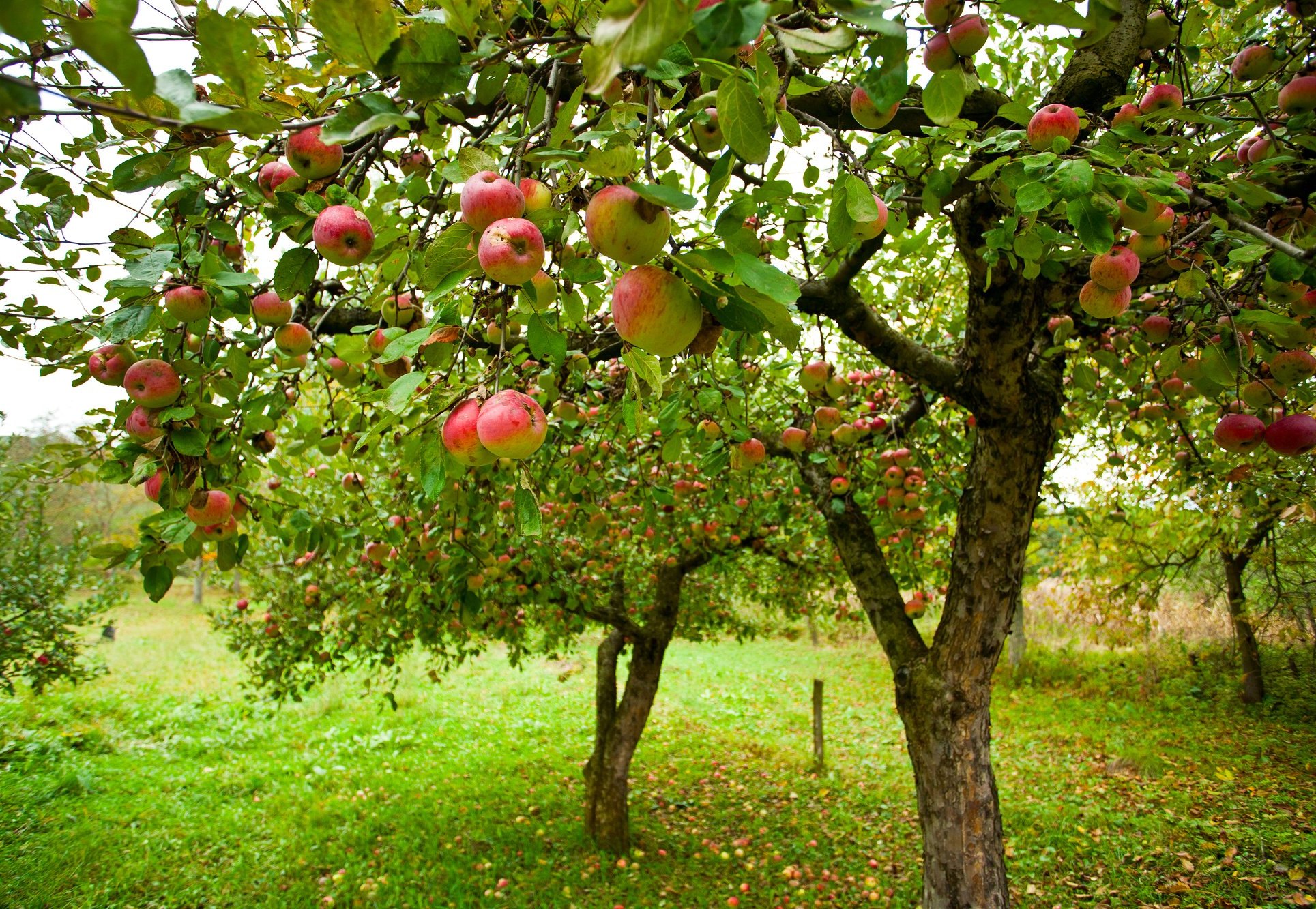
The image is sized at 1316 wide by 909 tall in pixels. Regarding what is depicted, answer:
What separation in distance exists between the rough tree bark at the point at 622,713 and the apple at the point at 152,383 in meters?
5.21

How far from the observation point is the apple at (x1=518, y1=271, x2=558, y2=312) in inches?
44.9

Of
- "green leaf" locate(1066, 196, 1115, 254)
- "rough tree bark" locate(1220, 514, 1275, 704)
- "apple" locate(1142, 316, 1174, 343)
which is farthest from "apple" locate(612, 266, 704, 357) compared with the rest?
"rough tree bark" locate(1220, 514, 1275, 704)

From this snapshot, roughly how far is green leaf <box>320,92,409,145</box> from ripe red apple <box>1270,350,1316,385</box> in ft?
7.86

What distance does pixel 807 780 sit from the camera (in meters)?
8.15

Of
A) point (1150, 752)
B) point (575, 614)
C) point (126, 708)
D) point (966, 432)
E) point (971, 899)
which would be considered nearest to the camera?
point (971, 899)

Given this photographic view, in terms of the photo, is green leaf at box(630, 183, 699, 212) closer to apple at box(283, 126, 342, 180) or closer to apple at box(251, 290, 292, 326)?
apple at box(283, 126, 342, 180)

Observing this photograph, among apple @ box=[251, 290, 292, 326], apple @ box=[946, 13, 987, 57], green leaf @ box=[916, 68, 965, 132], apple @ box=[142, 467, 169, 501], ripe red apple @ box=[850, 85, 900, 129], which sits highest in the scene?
apple @ box=[946, 13, 987, 57]

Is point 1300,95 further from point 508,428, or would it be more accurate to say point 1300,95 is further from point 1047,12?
point 508,428

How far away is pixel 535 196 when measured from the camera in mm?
1062

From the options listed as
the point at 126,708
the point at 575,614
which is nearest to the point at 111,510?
the point at 126,708

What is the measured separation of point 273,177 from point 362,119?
78cm

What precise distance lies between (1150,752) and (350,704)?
11.1 m

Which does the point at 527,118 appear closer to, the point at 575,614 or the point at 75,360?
the point at 75,360

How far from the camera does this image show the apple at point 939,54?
1.48 metres
